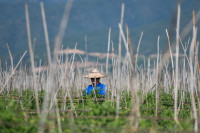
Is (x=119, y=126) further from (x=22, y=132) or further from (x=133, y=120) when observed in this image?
(x=22, y=132)

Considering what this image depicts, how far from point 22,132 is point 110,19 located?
11336 cm

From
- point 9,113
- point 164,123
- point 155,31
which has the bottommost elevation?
point 164,123

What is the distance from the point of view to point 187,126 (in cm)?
253

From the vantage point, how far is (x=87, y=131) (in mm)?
2578

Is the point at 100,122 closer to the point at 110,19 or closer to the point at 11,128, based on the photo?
the point at 11,128

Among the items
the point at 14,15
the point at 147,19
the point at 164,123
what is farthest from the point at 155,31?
the point at 164,123

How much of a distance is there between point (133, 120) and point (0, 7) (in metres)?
114

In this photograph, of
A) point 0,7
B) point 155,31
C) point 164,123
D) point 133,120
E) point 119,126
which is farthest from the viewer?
point 0,7

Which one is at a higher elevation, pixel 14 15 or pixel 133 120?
pixel 14 15

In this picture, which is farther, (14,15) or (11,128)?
(14,15)

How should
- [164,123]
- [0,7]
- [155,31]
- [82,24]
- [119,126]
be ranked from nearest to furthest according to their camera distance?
[119,126], [164,123], [155,31], [0,7], [82,24]

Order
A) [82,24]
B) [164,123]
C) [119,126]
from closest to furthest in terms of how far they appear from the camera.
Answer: [119,126], [164,123], [82,24]

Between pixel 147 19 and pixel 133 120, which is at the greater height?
pixel 147 19

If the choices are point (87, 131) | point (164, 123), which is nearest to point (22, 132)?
point (87, 131)
